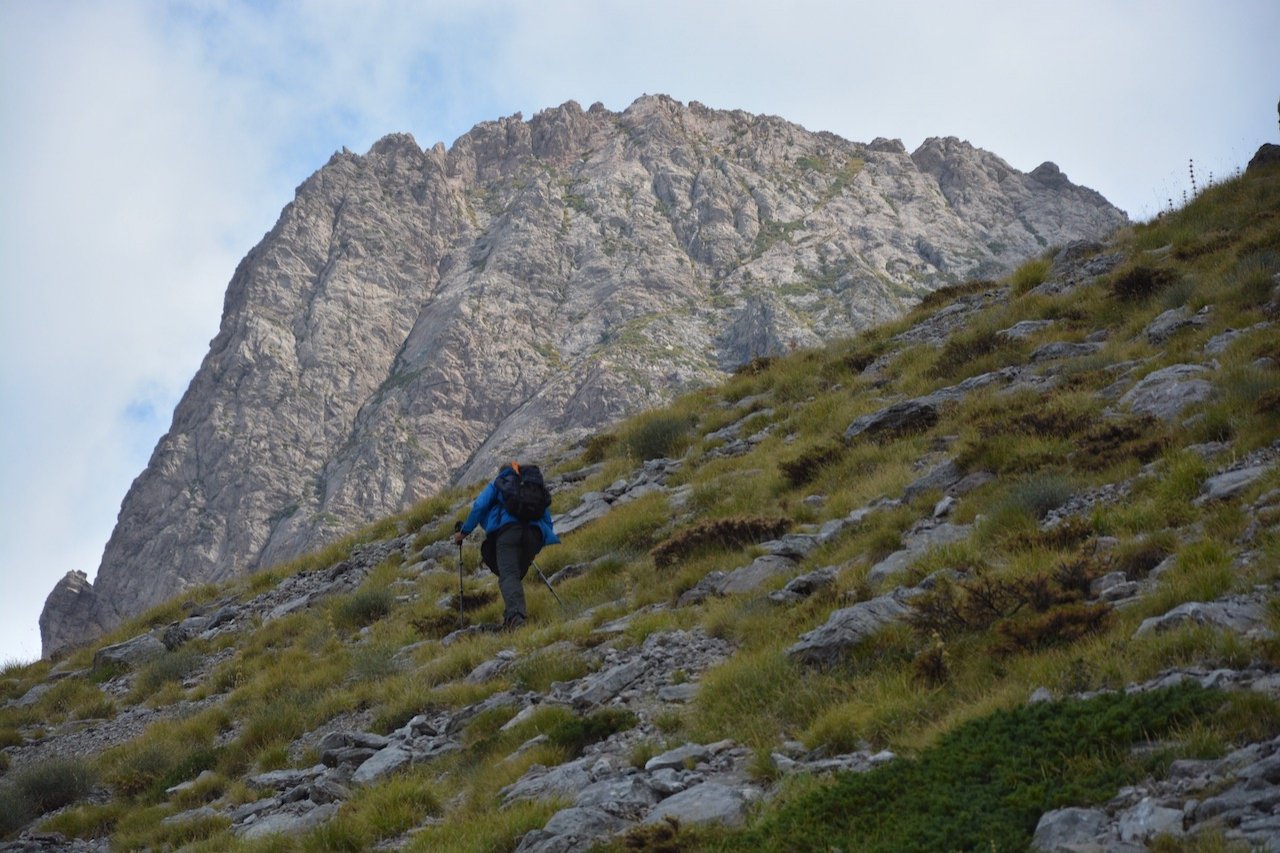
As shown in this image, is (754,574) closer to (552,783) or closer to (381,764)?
(552,783)

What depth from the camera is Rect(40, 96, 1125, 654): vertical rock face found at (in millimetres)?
124750

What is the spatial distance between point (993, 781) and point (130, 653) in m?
15.9

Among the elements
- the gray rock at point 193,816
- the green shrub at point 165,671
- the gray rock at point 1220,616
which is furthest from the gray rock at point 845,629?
the green shrub at point 165,671

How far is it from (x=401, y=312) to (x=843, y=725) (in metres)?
150

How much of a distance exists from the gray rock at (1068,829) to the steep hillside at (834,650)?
0.01 m

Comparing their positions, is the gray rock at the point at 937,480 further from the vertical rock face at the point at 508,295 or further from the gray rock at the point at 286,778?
the vertical rock face at the point at 508,295

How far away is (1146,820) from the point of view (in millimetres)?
4172

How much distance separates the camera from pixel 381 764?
863 cm

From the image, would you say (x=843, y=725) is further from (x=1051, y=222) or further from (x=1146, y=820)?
(x=1051, y=222)

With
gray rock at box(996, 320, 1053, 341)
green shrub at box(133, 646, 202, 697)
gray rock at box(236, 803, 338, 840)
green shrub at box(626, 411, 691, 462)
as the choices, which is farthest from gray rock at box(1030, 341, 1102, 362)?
green shrub at box(133, 646, 202, 697)

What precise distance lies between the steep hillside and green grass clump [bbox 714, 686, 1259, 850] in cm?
2

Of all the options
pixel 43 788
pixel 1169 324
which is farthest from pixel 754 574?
pixel 43 788

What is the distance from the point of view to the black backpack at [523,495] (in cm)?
1280

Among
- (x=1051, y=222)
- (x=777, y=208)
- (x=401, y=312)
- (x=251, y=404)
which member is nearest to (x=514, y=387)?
(x=401, y=312)
